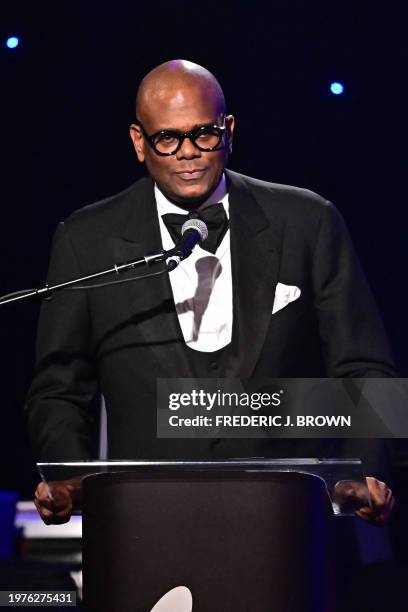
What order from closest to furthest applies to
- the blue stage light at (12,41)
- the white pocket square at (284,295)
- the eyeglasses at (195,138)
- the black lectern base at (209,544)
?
the black lectern base at (209,544) < the eyeglasses at (195,138) < the white pocket square at (284,295) < the blue stage light at (12,41)

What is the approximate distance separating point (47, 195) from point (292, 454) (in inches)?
41.0

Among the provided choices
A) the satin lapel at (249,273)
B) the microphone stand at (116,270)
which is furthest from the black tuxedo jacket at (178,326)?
the microphone stand at (116,270)

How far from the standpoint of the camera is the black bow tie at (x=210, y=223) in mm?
2690

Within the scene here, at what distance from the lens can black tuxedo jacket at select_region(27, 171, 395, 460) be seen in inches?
102

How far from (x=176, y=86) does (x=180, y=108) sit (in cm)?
7

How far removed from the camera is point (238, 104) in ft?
9.75

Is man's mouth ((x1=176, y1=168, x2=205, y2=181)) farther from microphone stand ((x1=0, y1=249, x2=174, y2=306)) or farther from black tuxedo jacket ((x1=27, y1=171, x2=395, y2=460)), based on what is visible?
microphone stand ((x1=0, y1=249, x2=174, y2=306))

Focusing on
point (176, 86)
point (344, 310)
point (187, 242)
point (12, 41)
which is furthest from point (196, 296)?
point (12, 41)

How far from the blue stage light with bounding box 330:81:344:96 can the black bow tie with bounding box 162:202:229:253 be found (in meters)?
0.49

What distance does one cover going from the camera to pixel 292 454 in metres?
2.63

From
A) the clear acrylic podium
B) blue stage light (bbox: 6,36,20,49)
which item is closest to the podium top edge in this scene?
the clear acrylic podium

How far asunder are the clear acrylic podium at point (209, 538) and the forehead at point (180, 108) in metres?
1.05

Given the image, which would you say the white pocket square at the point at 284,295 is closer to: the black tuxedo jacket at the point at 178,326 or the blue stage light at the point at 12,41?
the black tuxedo jacket at the point at 178,326

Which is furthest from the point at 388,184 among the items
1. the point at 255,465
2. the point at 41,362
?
the point at 255,465
